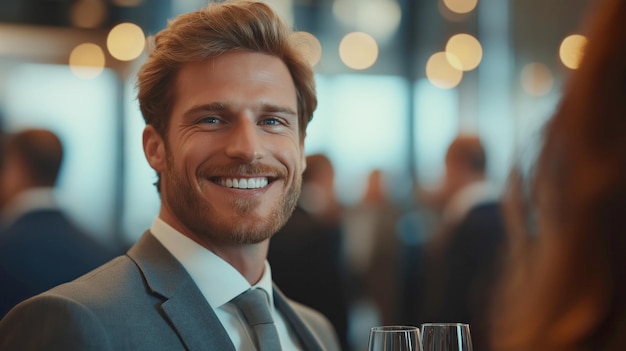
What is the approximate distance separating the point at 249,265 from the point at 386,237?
556cm

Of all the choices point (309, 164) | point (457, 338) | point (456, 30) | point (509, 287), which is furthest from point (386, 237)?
point (509, 287)

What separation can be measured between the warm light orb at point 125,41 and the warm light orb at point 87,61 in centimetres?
10

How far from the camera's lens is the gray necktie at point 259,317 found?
2006 millimetres

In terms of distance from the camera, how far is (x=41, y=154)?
4.05 metres

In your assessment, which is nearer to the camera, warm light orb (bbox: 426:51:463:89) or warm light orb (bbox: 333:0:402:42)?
warm light orb (bbox: 333:0:402:42)

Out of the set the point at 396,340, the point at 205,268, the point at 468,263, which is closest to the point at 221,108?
the point at 205,268

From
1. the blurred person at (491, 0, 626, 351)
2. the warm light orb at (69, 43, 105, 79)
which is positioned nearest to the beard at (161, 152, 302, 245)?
the blurred person at (491, 0, 626, 351)

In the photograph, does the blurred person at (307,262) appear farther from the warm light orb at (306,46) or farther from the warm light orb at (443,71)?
the warm light orb at (443,71)

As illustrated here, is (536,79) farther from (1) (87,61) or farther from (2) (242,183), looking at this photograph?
(2) (242,183)

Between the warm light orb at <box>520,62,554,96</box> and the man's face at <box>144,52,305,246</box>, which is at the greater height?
the man's face at <box>144,52,305,246</box>

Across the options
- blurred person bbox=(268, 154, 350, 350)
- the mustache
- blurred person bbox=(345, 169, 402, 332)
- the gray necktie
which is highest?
the mustache

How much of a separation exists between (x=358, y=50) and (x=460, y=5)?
0.98 metres

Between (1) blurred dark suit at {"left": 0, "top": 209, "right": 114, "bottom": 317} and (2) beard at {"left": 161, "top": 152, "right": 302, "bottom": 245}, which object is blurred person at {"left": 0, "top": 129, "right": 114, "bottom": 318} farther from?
(2) beard at {"left": 161, "top": 152, "right": 302, "bottom": 245}

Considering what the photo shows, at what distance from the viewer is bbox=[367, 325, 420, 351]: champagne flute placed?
162cm
